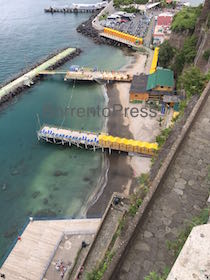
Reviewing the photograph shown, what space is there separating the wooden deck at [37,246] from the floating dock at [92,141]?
13467mm

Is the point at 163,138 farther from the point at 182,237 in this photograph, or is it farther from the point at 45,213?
the point at 45,213

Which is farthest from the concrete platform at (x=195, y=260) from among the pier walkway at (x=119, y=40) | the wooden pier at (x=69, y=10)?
the wooden pier at (x=69, y=10)

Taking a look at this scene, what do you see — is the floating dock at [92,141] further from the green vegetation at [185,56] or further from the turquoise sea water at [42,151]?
the green vegetation at [185,56]

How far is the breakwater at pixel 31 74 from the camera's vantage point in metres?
57.7

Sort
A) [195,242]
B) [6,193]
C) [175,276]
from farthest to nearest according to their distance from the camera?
[6,193]
[195,242]
[175,276]

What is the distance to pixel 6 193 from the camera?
36.9 metres

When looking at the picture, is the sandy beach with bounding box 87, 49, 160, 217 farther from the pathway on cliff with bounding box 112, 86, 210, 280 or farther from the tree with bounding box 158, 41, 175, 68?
the pathway on cliff with bounding box 112, 86, 210, 280

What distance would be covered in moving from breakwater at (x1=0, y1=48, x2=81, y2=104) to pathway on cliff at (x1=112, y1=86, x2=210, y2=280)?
165 ft

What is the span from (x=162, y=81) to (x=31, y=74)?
32.8 meters

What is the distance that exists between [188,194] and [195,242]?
6.72 meters

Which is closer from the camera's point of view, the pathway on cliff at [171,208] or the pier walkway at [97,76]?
the pathway on cliff at [171,208]

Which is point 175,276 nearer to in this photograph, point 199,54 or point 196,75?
point 196,75

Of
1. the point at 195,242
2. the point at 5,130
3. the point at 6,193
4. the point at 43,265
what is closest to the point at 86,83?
the point at 5,130

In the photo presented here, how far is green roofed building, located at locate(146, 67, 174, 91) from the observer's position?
50128 mm
